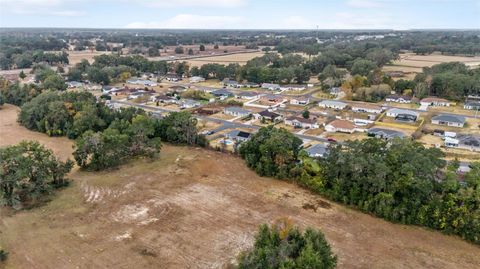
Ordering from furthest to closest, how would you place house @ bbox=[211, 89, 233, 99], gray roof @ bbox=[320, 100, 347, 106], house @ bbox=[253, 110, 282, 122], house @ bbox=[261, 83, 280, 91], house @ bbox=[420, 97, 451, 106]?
house @ bbox=[261, 83, 280, 91]
house @ bbox=[211, 89, 233, 99]
house @ bbox=[420, 97, 451, 106]
gray roof @ bbox=[320, 100, 347, 106]
house @ bbox=[253, 110, 282, 122]

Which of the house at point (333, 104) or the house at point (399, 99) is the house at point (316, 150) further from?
the house at point (399, 99)

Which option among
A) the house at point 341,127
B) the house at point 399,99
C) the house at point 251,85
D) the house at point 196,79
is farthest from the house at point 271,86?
the house at point 341,127

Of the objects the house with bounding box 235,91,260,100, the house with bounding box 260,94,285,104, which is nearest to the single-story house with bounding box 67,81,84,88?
the house with bounding box 235,91,260,100

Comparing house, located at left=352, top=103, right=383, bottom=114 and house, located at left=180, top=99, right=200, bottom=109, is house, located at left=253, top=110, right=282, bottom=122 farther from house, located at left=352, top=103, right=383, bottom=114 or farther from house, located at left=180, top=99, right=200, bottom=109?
house, located at left=352, top=103, right=383, bottom=114

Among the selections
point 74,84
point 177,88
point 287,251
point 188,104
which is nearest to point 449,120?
point 188,104

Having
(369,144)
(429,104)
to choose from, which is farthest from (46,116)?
(429,104)
